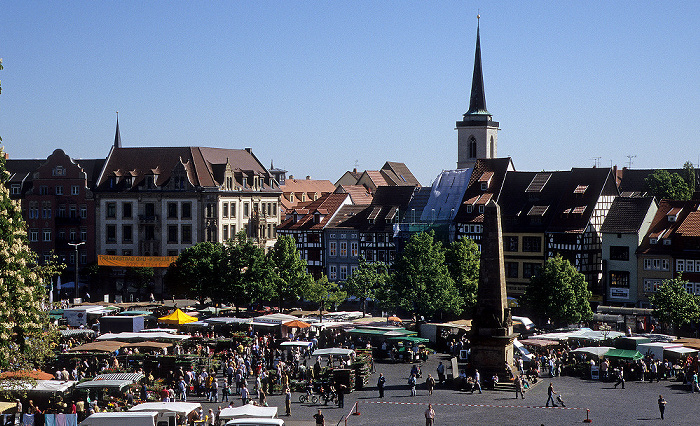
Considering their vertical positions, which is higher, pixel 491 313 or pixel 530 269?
pixel 530 269

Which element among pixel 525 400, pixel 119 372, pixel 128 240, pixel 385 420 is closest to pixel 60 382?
pixel 119 372

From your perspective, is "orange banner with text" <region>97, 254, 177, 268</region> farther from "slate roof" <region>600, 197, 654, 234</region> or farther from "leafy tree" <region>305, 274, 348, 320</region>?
"slate roof" <region>600, 197, 654, 234</region>

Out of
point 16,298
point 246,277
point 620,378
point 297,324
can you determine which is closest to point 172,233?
point 246,277

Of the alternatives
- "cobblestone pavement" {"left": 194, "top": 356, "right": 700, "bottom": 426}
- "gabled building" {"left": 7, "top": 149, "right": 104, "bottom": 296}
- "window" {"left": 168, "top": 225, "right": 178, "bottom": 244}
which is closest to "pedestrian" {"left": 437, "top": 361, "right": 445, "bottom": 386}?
"cobblestone pavement" {"left": 194, "top": 356, "right": 700, "bottom": 426}

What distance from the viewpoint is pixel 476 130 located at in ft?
406

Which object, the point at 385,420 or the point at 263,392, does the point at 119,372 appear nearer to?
the point at 263,392

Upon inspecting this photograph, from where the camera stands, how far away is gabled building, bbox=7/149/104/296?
107 meters

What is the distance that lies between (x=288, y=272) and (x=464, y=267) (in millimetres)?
13212

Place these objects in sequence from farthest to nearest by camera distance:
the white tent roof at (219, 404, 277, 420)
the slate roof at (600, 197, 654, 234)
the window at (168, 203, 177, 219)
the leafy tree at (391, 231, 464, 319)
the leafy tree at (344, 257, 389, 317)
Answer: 1. the window at (168, 203, 177, 219)
2. the slate roof at (600, 197, 654, 234)
3. the leafy tree at (344, 257, 389, 317)
4. the leafy tree at (391, 231, 464, 319)
5. the white tent roof at (219, 404, 277, 420)

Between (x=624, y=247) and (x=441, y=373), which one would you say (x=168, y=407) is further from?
(x=624, y=247)

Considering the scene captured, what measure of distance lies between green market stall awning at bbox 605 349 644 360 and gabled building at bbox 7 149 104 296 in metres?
63.2

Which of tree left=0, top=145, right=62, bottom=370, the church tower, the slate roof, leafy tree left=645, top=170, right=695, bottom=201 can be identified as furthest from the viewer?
the church tower

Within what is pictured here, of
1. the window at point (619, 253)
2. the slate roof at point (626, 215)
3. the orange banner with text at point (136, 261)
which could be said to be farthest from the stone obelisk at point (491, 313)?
the orange banner with text at point (136, 261)

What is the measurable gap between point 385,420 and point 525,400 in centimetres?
831
